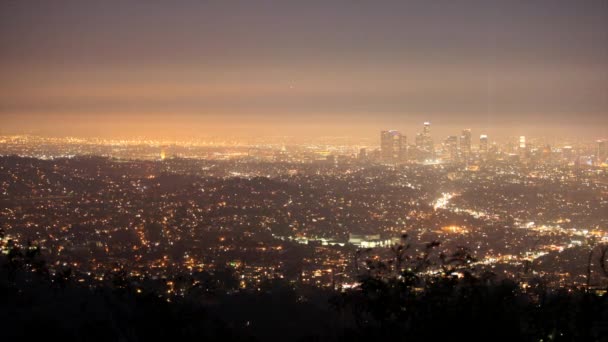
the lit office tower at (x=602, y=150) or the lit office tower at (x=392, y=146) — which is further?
the lit office tower at (x=392, y=146)

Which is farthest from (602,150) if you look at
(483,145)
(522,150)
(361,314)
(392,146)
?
(361,314)

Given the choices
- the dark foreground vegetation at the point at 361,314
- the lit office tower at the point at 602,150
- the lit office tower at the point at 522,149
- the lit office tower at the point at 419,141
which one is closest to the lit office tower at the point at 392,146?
the lit office tower at the point at 419,141

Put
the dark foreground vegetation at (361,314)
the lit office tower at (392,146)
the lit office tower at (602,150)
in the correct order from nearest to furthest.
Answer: the dark foreground vegetation at (361,314) → the lit office tower at (602,150) → the lit office tower at (392,146)

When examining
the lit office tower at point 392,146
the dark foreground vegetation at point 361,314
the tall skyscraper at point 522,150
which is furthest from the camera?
the lit office tower at point 392,146

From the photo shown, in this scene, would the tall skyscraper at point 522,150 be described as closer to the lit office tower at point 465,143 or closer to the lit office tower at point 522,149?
the lit office tower at point 522,149

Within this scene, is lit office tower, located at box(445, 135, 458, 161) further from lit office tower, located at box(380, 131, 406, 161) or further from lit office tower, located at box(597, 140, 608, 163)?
lit office tower, located at box(597, 140, 608, 163)

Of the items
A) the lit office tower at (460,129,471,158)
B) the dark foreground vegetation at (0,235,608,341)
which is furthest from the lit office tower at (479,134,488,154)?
the dark foreground vegetation at (0,235,608,341)

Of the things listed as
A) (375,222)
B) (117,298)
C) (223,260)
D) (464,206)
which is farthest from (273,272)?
(464,206)
